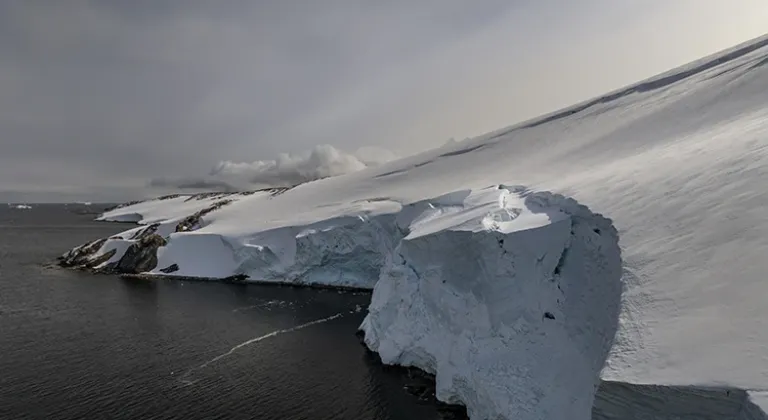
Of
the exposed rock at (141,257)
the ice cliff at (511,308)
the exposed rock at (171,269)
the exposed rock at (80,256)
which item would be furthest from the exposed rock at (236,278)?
the ice cliff at (511,308)

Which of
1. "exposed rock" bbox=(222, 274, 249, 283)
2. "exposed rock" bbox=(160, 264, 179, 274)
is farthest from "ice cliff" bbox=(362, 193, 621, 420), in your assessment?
"exposed rock" bbox=(160, 264, 179, 274)

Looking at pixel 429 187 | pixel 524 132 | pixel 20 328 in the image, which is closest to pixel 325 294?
pixel 429 187

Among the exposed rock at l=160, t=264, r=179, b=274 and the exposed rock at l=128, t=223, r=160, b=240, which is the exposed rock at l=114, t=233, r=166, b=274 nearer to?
the exposed rock at l=160, t=264, r=179, b=274

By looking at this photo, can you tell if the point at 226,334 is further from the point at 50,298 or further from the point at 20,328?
the point at 50,298

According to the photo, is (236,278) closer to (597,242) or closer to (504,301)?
(504,301)

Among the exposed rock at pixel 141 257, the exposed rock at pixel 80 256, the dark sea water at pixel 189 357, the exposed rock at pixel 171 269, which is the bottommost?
the dark sea water at pixel 189 357

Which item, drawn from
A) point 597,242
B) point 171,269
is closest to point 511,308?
point 597,242

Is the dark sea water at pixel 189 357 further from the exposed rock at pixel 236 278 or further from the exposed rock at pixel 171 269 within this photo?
the exposed rock at pixel 171 269
